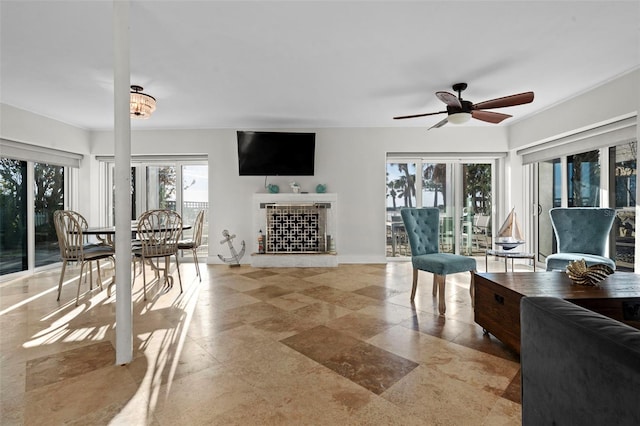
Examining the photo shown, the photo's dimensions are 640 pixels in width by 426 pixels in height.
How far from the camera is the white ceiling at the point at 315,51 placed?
2.23 metres

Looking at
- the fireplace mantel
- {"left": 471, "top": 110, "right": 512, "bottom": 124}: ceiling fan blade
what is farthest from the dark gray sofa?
the fireplace mantel

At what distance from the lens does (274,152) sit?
5.25 metres

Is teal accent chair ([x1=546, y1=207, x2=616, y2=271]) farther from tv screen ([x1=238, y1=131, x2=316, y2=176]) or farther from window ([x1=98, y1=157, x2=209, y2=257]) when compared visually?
window ([x1=98, y1=157, x2=209, y2=257])

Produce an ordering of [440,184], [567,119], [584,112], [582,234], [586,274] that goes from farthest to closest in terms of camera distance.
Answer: [440,184], [567,119], [584,112], [582,234], [586,274]

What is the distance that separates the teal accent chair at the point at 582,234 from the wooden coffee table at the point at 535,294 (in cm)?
79

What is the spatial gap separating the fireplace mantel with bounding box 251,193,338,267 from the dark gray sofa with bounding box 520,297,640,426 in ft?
13.5

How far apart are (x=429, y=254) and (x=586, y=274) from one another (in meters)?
1.32

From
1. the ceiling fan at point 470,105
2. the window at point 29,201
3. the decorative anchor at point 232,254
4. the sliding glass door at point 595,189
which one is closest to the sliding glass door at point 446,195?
the sliding glass door at point 595,189

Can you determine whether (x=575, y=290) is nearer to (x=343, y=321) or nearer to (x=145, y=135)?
(x=343, y=321)

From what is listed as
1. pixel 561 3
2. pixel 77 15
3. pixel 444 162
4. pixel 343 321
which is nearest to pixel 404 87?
pixel 561 3

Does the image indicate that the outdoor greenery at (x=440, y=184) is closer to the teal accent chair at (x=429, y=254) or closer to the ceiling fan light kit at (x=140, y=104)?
the teal accent chair at (x=429, y=254)

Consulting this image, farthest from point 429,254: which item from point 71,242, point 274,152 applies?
point 71,242

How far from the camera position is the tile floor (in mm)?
1499

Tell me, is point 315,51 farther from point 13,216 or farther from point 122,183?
point 13,216
